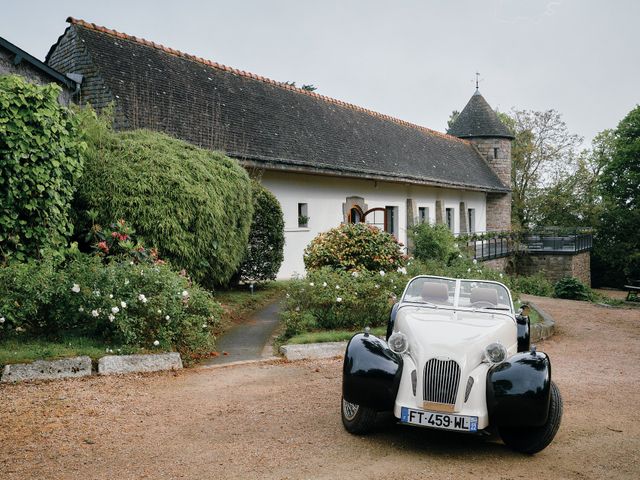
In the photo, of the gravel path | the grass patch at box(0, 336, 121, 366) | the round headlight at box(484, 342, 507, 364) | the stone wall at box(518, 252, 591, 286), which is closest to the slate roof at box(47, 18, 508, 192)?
the grass patch at box(0, 336, 121, 366)

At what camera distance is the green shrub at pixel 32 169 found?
8242 millimetres

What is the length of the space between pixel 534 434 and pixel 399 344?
51.3 inches

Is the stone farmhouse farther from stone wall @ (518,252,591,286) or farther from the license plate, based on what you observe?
the license plate

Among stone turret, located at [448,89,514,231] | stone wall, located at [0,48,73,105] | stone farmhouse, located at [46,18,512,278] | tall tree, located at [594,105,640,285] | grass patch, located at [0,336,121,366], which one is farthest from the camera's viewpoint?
tall tree, located at [594,105,640,285]

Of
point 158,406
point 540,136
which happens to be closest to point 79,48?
point 158,406

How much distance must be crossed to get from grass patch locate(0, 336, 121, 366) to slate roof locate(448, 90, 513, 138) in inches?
1300

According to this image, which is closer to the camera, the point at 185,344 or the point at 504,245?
the point at 185,344

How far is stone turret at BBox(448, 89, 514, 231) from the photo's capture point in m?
36.0

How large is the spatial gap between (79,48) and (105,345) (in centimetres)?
1043

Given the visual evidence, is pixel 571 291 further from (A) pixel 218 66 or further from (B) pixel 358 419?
(B) pixel 358 419

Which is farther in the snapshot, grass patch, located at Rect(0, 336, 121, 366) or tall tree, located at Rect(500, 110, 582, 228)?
tall tree, located at Rect(500, 110, 582, 228)

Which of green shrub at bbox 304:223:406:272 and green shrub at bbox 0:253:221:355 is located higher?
green shrub at bbox 304:223:406:272

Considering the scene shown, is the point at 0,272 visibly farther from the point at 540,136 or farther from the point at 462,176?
the point at 540,136

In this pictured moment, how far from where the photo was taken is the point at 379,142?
25.7m
